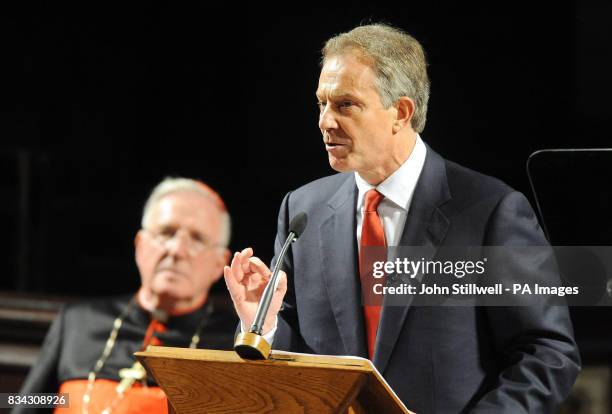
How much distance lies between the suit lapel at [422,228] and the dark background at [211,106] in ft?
1.09

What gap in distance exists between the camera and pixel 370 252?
205 cm

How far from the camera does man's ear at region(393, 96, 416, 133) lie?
2.01m

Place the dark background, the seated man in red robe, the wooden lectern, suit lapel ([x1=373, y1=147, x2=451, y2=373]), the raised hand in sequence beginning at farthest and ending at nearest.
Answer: the seated man in red robe
the dark background
suit lapel ([x1=373, y1=147, x2=451, y2=373])
the raised hand
the wooden lectern

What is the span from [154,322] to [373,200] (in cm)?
112

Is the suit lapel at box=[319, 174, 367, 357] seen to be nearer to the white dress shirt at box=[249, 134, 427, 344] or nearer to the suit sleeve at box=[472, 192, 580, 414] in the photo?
the white dress shirt at box=[249, 134, 427, 344]

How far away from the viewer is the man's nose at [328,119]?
199 centimetres

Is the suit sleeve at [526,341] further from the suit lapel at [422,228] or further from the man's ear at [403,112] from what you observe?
the man's ear at [403,112]

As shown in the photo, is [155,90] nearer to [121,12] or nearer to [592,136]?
[121,12]

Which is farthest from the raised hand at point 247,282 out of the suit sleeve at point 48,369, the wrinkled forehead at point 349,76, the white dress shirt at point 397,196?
the suit sleeve at point 48,369

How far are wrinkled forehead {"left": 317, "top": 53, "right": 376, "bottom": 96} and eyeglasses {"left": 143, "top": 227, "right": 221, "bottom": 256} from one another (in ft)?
3.13

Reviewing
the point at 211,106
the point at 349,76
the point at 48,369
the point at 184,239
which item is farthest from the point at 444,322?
the point at 211,106

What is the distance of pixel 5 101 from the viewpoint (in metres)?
4.10

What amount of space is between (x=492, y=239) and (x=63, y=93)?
105 inches

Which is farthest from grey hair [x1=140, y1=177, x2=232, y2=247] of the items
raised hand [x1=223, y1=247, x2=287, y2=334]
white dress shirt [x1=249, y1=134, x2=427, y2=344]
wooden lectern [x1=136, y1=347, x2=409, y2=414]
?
wooden lectern [x1=136, y1=347, x2=409, y2=414]
